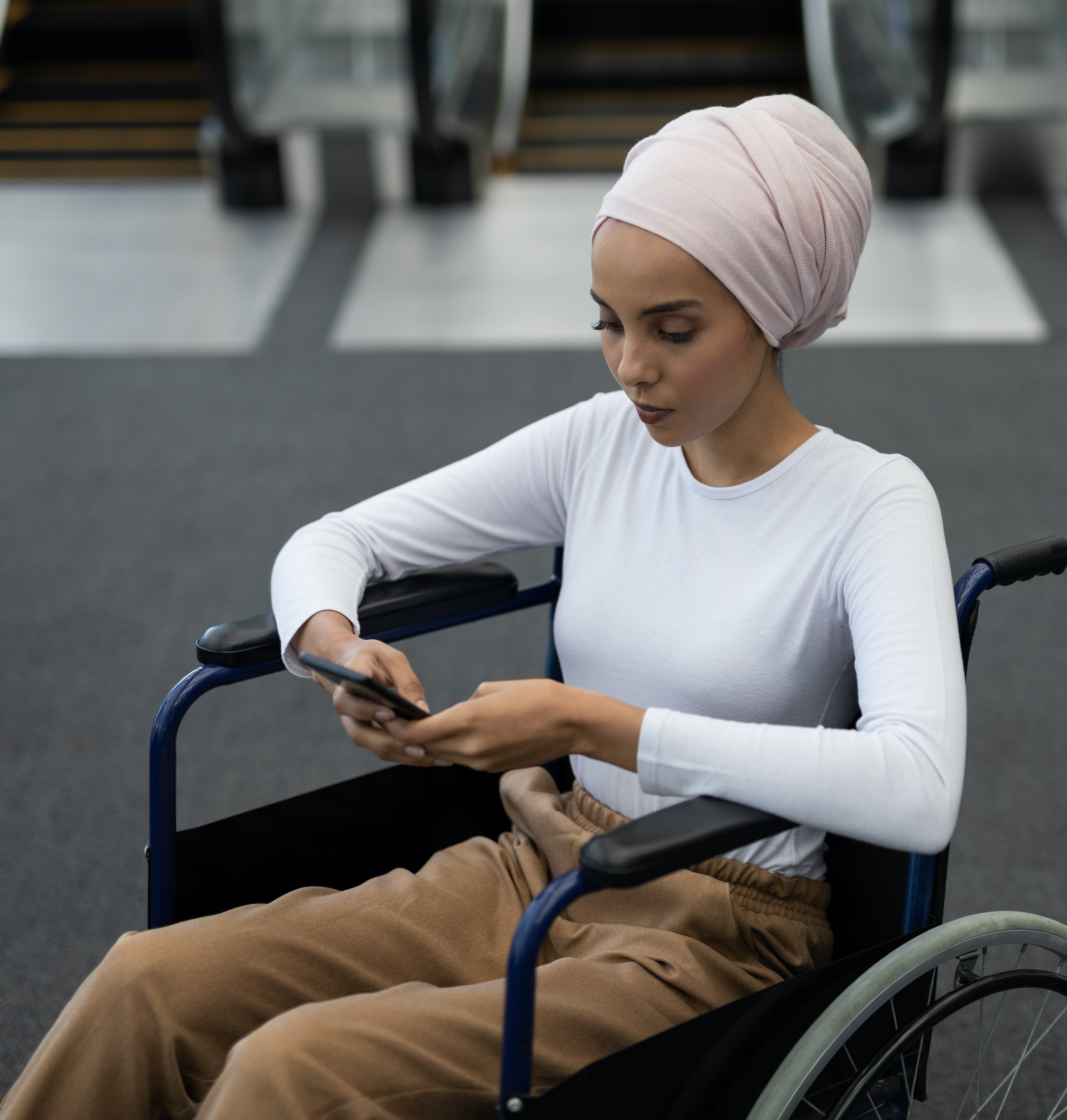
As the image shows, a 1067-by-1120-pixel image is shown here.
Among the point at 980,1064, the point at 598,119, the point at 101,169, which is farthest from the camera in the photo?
the point at 598,119

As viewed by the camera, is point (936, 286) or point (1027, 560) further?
point (936, 286)

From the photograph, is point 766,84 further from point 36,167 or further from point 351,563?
point 351,563

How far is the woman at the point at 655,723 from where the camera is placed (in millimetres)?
982

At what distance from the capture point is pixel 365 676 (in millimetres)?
1069

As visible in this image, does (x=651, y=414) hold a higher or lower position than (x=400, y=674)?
higher

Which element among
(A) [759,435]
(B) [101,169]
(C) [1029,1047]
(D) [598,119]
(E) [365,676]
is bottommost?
(C) [1029,1047]

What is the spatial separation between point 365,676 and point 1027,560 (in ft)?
2.04

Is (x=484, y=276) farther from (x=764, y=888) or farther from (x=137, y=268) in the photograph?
(x=764, y=888)

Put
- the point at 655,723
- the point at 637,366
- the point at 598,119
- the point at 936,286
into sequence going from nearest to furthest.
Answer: the point at 655,723 < the point at 637,366 < the point at 936,286 < the point at 598,119

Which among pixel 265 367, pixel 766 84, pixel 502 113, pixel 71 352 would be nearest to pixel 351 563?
pixel 265 367

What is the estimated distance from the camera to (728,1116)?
3.49ft

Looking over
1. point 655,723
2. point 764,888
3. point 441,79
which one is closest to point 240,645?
point 655,723

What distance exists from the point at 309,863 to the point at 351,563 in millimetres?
313

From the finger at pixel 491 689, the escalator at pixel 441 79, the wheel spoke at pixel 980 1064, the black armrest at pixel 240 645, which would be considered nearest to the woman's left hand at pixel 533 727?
the finger at pixel 491 689
